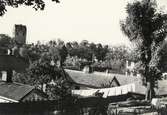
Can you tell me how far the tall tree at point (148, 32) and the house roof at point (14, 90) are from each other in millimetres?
13842

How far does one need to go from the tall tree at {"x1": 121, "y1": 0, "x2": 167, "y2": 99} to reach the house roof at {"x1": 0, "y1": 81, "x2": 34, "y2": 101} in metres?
13.8

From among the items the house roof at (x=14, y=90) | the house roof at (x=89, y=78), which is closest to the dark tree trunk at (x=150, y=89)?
the house roof at (x=14, y=90)

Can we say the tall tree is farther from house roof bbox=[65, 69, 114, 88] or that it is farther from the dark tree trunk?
house roof bbox=[65, 69, 114, 88]

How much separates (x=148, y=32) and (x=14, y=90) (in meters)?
16.7

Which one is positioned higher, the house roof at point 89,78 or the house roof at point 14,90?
the house roof at point 14,90

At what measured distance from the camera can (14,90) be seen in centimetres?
3225

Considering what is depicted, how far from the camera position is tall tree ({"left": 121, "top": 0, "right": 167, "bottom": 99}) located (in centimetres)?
3606

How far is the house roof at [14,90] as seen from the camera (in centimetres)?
3062

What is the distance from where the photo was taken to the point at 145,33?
1444 inches

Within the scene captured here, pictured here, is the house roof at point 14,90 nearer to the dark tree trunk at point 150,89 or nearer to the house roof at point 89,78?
the dark tree trunk at point 150,89

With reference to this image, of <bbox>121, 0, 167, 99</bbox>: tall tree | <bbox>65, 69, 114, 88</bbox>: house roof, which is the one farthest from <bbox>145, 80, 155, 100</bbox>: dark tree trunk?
<bbox>65, 69, 114, 88</bbox>: house roof

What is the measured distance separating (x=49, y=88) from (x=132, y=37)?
11725mm

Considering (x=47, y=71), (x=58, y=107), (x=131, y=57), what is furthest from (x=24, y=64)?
(x=58, y=107)

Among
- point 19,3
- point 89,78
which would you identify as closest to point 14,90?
point 19,3
